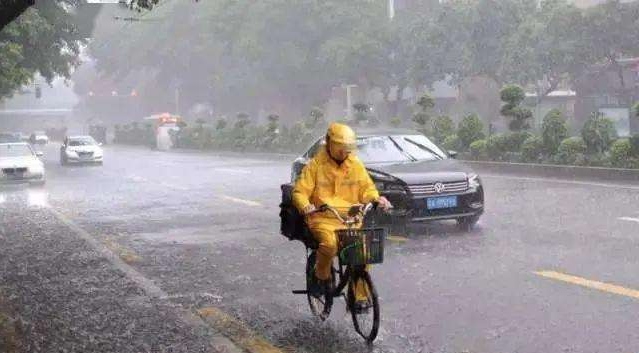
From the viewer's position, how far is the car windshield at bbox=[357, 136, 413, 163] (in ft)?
37.5

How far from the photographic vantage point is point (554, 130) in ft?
67.3

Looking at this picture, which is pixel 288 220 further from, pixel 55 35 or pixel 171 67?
pixel 171 67

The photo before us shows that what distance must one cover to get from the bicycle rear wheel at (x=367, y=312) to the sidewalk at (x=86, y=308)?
0.89 metres

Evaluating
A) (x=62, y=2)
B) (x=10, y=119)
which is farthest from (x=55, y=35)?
(x=10, y=119)

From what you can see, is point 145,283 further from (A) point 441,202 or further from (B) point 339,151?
(A) point 441,202

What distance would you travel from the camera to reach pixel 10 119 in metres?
134

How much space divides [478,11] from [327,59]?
1046cm

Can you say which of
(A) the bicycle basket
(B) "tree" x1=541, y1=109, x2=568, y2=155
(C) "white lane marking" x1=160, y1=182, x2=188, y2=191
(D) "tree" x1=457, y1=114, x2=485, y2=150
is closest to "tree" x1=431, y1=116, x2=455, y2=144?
(D) "tree" x1=457, y1=114, x2=485, y2=150

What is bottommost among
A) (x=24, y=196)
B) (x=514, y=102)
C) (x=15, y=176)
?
(x=24, y=196)

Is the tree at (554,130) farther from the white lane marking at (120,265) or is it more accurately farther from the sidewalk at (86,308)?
the sidewalk at (86,308)

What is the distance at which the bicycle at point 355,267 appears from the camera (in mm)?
5230

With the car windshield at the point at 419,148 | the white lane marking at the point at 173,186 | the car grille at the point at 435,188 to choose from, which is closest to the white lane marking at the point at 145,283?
the car grille at the point at 435,188

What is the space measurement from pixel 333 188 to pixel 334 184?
32 mm

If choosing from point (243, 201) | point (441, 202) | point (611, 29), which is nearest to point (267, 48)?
point (611, 29)
